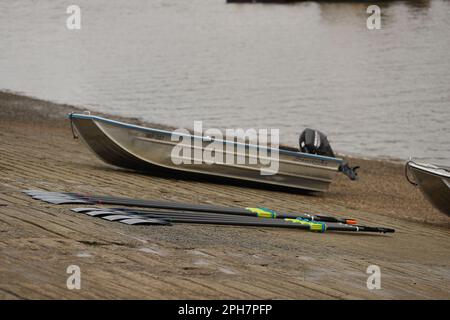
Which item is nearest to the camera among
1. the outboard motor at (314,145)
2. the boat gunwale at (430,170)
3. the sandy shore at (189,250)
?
the sandy shore at (189,250)

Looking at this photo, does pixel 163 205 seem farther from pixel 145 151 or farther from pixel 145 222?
pixel 145 151

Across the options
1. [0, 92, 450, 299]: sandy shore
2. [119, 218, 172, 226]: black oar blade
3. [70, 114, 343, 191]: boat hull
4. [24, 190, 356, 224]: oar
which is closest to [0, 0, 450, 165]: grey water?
[70, 114, 343, 191]: boat hull

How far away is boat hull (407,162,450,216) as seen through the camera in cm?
1123

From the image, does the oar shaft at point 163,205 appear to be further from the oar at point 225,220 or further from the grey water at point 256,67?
the grey water at point 256,67

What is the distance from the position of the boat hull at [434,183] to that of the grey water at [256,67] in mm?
10185

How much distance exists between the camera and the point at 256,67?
4122 centimetres

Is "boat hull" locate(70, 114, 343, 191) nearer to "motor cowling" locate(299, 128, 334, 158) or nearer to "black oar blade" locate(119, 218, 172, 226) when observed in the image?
"motor cowling" locate(299, 128, 334, 158)

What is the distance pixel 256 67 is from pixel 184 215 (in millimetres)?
32926

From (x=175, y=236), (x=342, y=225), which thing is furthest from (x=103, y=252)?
(x=342, y=225)

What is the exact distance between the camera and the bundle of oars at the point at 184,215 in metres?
8.20

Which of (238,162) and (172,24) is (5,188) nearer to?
(238,162)

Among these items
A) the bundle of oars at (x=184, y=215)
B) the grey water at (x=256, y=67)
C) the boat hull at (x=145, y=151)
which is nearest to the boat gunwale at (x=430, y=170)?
the bundle of oars at (x=184, y=215)

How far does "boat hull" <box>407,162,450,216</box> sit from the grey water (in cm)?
1018

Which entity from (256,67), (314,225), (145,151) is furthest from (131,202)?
(256,67)
